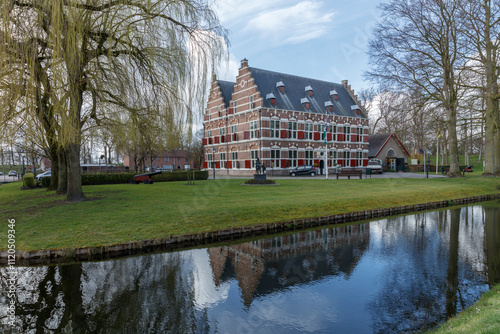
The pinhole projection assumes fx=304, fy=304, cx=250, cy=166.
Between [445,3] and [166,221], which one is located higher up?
[445,3]

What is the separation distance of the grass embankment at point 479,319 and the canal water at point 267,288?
0.93 ft

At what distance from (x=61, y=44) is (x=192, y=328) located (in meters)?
8.70

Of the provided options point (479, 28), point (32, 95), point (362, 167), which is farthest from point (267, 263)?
point (362, 167)

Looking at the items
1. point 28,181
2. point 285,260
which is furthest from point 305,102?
point 285,260

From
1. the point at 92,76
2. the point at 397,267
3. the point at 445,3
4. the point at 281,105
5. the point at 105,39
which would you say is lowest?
the point at 397,267

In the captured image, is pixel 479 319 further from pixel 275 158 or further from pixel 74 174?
pixel 275 158

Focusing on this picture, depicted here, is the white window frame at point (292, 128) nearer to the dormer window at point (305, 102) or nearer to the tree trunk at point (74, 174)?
the dormer window at point (305, 102)

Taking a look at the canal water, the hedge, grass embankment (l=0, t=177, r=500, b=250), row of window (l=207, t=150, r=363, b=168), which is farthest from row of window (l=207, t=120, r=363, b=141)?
the canal water

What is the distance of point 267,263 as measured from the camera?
7469 mm

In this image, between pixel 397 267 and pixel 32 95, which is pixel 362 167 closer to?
pixel 397 267

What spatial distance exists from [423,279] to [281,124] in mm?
33231

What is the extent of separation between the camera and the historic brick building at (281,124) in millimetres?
38156

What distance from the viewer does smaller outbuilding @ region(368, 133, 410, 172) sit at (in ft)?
158

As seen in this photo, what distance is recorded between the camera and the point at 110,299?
5.54m
